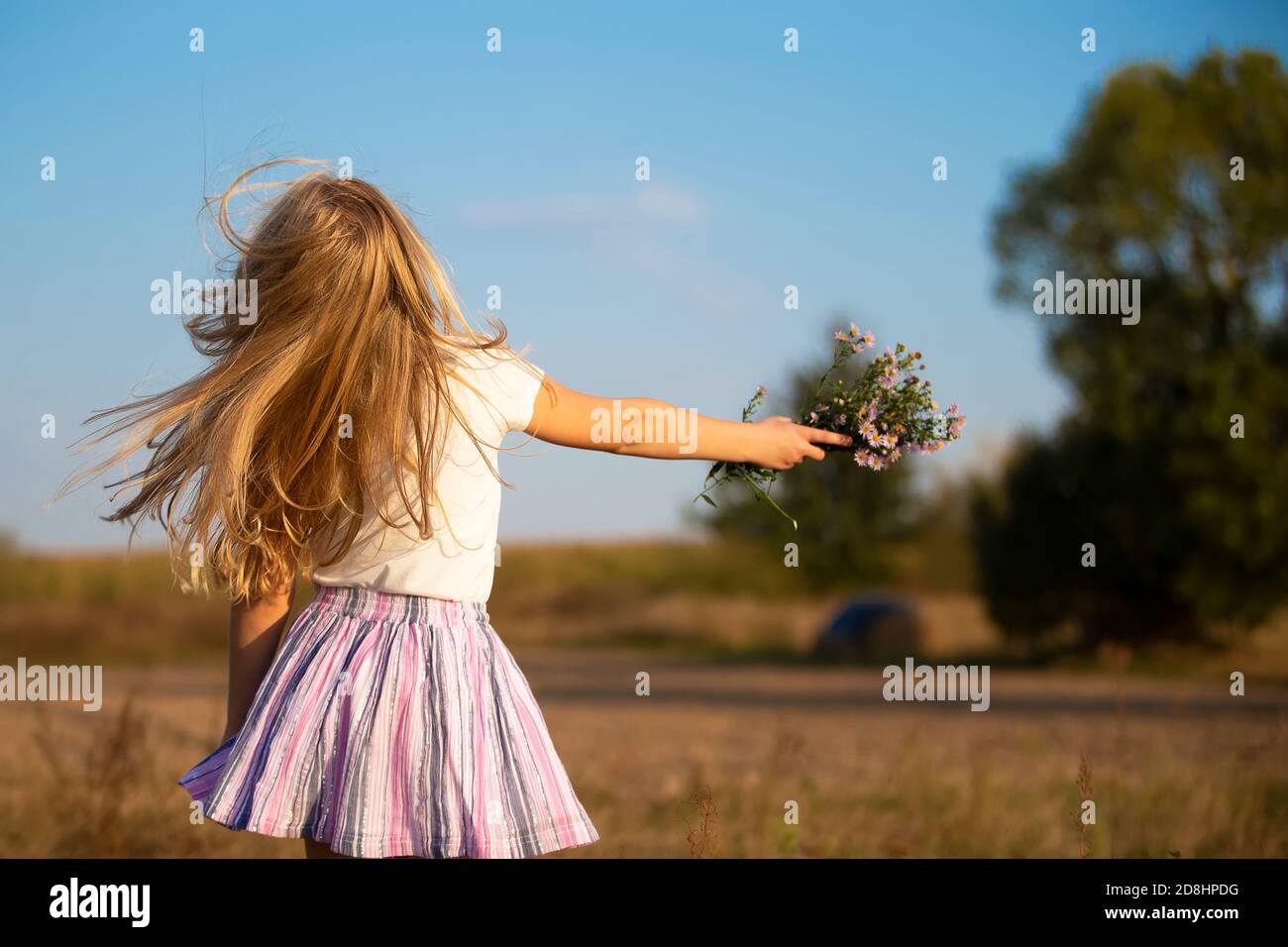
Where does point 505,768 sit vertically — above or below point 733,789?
above

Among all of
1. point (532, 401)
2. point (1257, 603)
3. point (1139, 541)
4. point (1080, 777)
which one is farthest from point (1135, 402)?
point (532, 401)

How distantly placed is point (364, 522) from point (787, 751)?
594 cm

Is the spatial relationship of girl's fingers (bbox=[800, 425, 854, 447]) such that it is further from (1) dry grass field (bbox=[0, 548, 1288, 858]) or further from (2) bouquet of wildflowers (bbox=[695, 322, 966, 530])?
(1) dry grass field (bbox=[0, 548, 1288, 858])

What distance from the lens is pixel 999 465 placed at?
26109mm

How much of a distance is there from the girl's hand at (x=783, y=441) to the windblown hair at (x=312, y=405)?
75 centimetres

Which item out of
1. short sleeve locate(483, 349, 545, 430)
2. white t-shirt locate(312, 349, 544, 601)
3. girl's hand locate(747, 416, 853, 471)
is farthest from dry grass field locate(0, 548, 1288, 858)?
short sleeve locate(483, 349, 545, 430)

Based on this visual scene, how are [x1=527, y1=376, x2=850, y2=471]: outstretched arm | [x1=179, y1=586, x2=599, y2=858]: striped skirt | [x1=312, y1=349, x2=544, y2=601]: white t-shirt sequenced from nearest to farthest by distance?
[x1=179, y1=586, x2=599, y2=858]: striped skirt → [x1=312, y1=349, x2=544, y2=601]: white t-shirt → [x1=527, y1=376, x2=850, y2=471]: outstretched arm

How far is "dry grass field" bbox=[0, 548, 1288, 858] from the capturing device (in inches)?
220

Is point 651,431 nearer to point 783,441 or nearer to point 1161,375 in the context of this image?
point 783,441

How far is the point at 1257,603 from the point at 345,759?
2290cm

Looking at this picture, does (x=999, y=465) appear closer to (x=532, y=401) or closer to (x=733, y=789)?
(x=733, y=789)

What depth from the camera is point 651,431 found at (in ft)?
10.3

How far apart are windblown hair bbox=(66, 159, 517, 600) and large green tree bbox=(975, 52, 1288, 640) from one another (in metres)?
21.9

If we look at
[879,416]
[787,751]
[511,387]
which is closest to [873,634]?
[787,751]
